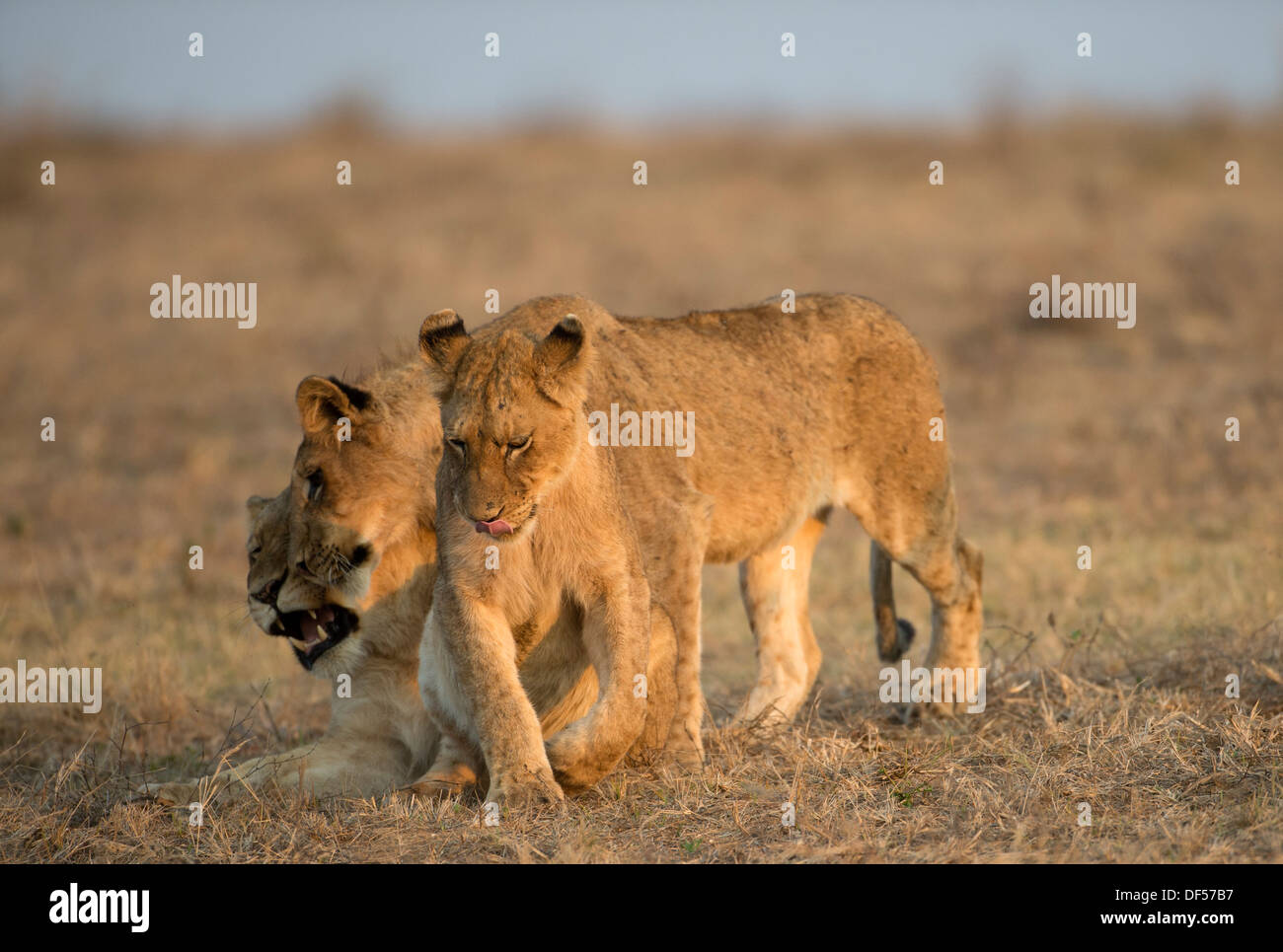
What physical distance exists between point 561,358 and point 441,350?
44 centimetres

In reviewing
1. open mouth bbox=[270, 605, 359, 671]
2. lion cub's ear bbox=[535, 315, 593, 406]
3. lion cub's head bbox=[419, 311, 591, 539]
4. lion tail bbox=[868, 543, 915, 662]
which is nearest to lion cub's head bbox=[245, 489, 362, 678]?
open mouth bbox=[270, 605, 359, 671]

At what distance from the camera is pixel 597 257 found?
18500mm

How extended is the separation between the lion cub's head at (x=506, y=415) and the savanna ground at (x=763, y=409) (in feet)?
3.35

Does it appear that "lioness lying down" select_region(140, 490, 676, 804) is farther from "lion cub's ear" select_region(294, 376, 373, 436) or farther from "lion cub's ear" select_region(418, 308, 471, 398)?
"lion cub's ear" select_region(418, 308, 471, 398)

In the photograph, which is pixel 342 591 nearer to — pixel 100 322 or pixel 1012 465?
pixel 1012 465

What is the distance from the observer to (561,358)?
464 centimetres

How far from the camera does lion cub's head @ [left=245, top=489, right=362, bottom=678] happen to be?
5.50m

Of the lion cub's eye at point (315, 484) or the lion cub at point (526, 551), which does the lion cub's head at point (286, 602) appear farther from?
the lion cub at point (526, 551)

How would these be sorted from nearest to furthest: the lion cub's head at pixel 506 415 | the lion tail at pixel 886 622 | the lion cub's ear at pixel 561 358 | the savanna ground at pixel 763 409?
the lion cub's head at pixel 506 415 → the lion cub's ear at pixel 561 358 → the savanna ground at pixel 763 409 → the lion tail at pixel 886 622

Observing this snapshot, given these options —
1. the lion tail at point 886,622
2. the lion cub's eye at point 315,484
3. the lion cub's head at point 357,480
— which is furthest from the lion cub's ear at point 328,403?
the lion tail at point 886,622

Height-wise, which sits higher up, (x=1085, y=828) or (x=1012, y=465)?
(x=1012, y=465)

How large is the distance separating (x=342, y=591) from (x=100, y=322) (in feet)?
44.9

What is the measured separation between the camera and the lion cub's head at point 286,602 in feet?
18.0

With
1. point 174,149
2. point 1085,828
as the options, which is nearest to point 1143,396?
point 1085,828
